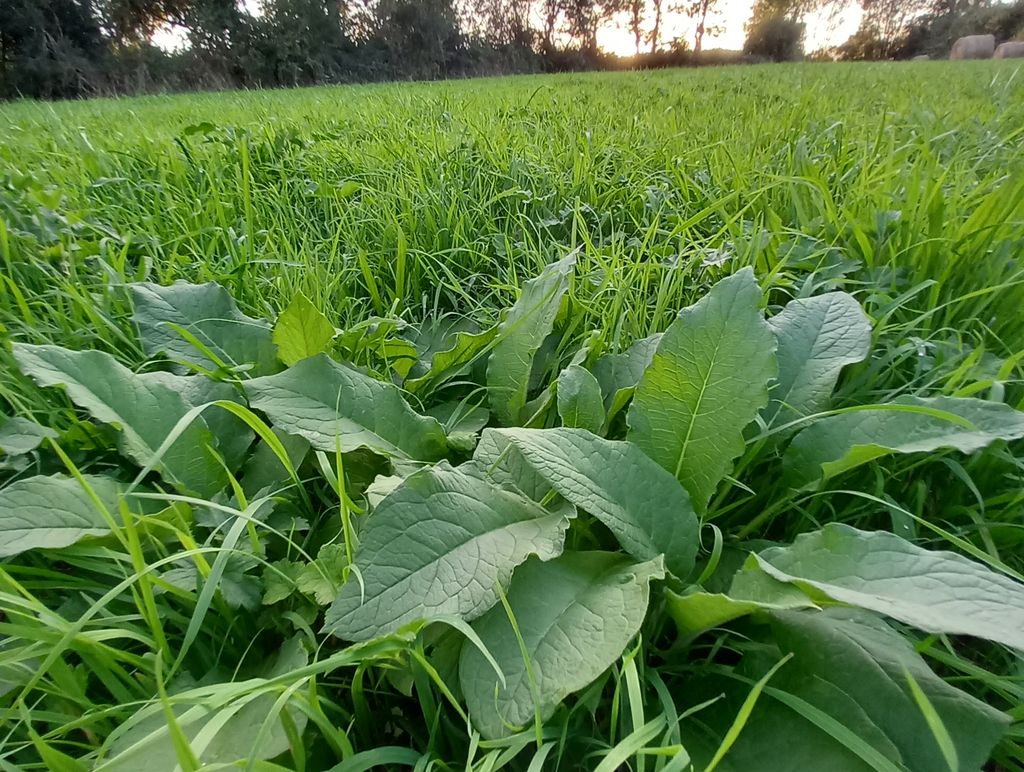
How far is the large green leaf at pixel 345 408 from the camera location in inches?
28.0

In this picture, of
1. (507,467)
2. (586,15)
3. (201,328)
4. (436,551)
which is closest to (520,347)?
(507,467)

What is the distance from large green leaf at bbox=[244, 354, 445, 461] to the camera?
710 millimetres

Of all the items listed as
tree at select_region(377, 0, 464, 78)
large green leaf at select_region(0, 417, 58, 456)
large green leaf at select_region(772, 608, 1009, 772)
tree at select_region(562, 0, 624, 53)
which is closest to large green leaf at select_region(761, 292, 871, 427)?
large green leaf at select_region(772, 608, 1009, 772)

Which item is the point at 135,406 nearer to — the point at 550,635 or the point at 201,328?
the point at 201,328

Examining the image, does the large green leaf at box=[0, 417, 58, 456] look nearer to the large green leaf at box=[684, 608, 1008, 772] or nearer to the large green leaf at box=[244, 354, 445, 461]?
the large green leaf at box=[244, 354, 445, 461]

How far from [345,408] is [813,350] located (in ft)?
1.99

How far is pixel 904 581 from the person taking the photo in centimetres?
48

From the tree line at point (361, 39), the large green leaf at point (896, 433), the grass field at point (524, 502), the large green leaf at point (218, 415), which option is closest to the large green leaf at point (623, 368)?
the grass field at point (524, 502)

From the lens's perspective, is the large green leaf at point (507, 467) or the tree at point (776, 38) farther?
the tree at point (776, 38)

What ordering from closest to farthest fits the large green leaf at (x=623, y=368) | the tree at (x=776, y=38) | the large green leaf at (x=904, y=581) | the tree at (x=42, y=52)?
1. the large green leaf at (x=904, y=581)
2. the large green leaf at (x=623, y=368)
3. the tree at (x=42, y=52)
4. the tree at (x=776, y=38)

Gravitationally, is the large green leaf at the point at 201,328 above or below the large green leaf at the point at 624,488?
above

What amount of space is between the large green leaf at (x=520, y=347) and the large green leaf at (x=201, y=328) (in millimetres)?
330

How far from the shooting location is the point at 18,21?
35.1 feet

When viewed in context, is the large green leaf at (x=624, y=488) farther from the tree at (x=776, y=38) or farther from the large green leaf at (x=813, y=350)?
the tree at (x=776, y=38)
